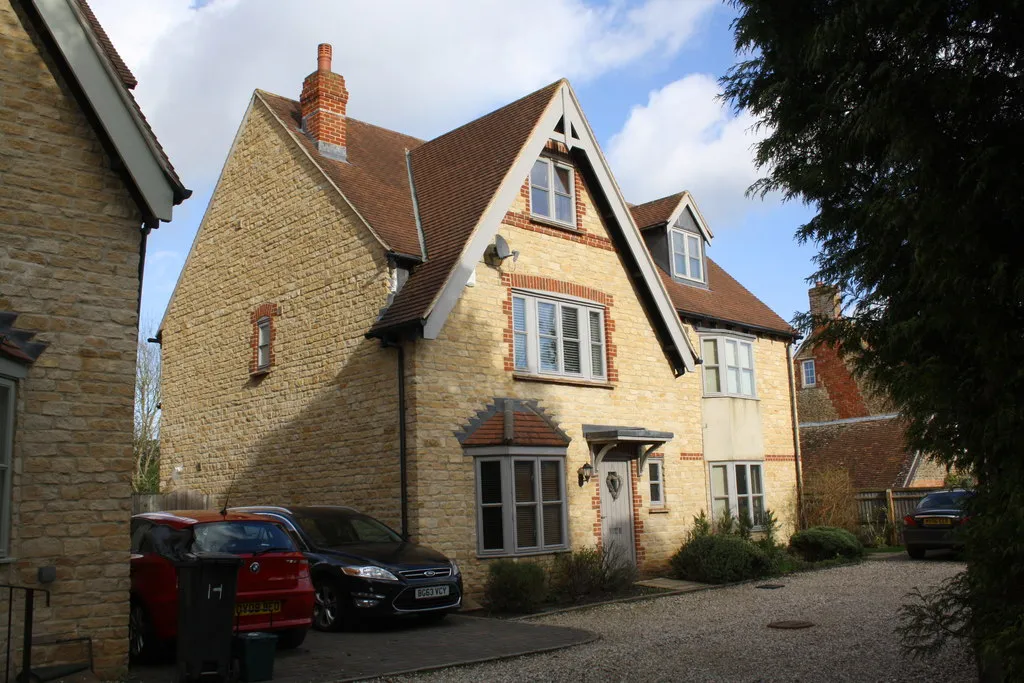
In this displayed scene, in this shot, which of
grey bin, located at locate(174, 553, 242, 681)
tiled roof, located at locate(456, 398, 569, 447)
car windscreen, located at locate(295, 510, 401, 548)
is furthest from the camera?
tiled roof, located at locate(456, 398, 569, 447)

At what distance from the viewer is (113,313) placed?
405 inches

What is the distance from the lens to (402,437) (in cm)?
1568

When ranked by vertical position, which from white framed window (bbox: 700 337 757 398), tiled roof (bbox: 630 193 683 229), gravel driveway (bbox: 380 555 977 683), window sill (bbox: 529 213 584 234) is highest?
tiled roof (bbox: 630 193 683 229)

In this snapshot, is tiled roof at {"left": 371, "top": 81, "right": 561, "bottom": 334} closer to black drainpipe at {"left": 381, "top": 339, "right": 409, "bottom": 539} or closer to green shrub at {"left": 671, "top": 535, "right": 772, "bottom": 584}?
black drainpipe at {"left": 381, "top": 339, "right": 409, "bottom": 539}

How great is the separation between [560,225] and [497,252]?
203cm

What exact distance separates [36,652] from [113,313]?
356cm

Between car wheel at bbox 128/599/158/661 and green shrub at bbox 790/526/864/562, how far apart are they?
54.4 ft

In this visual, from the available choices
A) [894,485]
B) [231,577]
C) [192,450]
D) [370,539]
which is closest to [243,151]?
[192,450]

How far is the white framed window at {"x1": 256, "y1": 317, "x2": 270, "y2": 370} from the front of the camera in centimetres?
1909

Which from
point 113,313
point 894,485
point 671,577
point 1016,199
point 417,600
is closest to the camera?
point 1016,199

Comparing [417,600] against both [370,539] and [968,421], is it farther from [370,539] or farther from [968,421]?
[968,421]

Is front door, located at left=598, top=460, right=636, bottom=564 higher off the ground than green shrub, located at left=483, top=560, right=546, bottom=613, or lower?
higher

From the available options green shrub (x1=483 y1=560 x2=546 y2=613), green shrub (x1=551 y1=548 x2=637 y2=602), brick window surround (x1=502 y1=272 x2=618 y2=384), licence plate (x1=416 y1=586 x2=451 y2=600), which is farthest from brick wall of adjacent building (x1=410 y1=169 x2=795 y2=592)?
licence plate (x1=416 y1=586 x2=451 y2=600)

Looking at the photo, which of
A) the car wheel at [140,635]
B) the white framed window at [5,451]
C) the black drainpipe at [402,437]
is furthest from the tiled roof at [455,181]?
the white framed window at [5,451]
